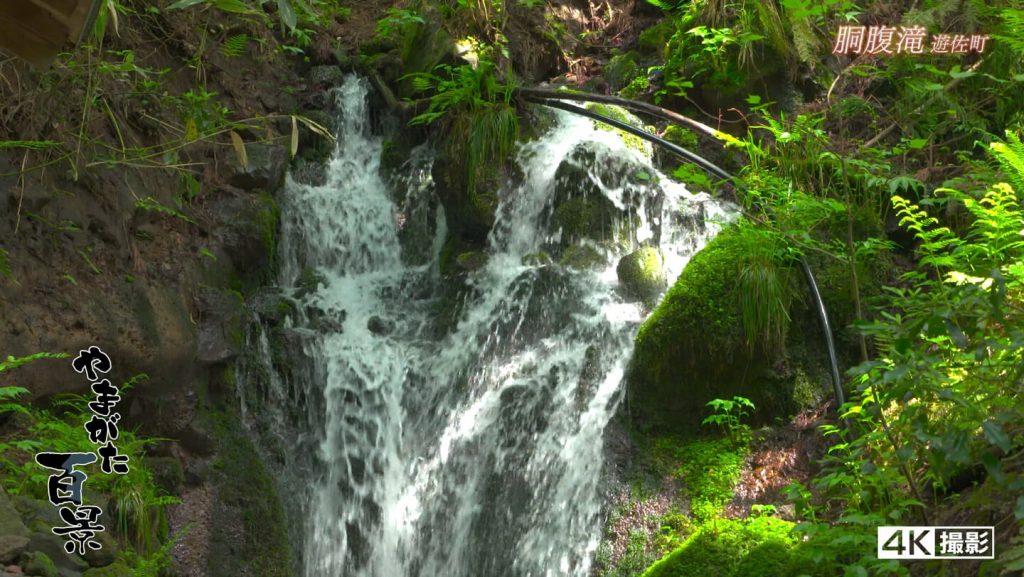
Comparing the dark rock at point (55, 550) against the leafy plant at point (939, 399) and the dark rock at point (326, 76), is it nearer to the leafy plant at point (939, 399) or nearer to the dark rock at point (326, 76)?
the leafy plant at point (939, 399)

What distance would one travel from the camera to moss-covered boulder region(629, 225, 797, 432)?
19.4ft

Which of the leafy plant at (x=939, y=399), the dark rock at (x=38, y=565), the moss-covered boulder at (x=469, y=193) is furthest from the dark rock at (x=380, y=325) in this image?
the dark rock at (x=38, y=565)

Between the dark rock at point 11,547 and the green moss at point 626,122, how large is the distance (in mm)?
6138

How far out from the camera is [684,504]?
5.62 metres

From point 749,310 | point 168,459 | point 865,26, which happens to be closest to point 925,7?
point 865,26

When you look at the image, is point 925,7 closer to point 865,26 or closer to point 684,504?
point 865,26

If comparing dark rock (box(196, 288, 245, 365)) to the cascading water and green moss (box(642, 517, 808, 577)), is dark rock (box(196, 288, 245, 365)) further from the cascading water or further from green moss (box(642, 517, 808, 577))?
green moss (box(642, 517, 808, 577))

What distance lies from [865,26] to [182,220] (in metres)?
6.41

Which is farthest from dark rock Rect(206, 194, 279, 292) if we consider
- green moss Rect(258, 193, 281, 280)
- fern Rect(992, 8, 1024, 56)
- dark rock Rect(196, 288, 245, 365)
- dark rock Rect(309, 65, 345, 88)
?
fern Rect(992, 8, 1024, 56)

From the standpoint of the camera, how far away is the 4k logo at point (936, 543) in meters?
3.30

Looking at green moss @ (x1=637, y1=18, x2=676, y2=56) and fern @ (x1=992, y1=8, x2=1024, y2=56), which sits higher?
green moss @ (x1=637, y1=18, x2=676, y2=56)

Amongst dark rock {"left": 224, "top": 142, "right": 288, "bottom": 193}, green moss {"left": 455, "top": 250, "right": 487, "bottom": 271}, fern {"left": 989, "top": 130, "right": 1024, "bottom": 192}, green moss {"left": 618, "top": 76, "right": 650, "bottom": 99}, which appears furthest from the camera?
green moss {"left": 618, "top": 76, "right": 650, "bottom": 99}

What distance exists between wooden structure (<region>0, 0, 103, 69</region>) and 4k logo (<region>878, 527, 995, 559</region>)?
12.3ft

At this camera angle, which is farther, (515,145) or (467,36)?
(467,36)
